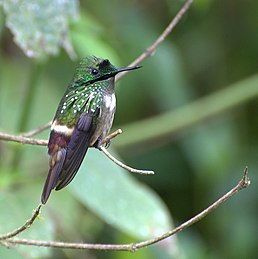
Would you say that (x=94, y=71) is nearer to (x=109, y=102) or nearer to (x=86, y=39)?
(x=109, y=102)

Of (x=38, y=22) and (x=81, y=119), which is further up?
(x=81, y=119)

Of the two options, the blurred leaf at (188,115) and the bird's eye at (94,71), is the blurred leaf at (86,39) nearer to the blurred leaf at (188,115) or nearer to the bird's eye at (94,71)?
the blurred leaf at (188,115)

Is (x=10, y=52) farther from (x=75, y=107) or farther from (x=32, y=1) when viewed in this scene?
(x=75, y=107)

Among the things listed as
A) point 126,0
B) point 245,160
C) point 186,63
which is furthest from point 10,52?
point 245,160

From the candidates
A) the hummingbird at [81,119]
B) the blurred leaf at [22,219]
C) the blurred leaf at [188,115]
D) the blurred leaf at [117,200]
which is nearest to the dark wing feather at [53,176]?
the hummingbird at [81,119]

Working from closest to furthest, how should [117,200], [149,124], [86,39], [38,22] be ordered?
[38,22] < [117,200] < [86,39] < [149,124]

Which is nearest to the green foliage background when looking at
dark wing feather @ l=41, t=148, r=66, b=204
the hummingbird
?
the hummingbird

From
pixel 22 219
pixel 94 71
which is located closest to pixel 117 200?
pixel 22 219

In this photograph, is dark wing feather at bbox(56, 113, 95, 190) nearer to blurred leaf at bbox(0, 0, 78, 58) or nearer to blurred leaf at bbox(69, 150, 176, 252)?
blurred leaf at bbox(0, 0, 78, 58)
